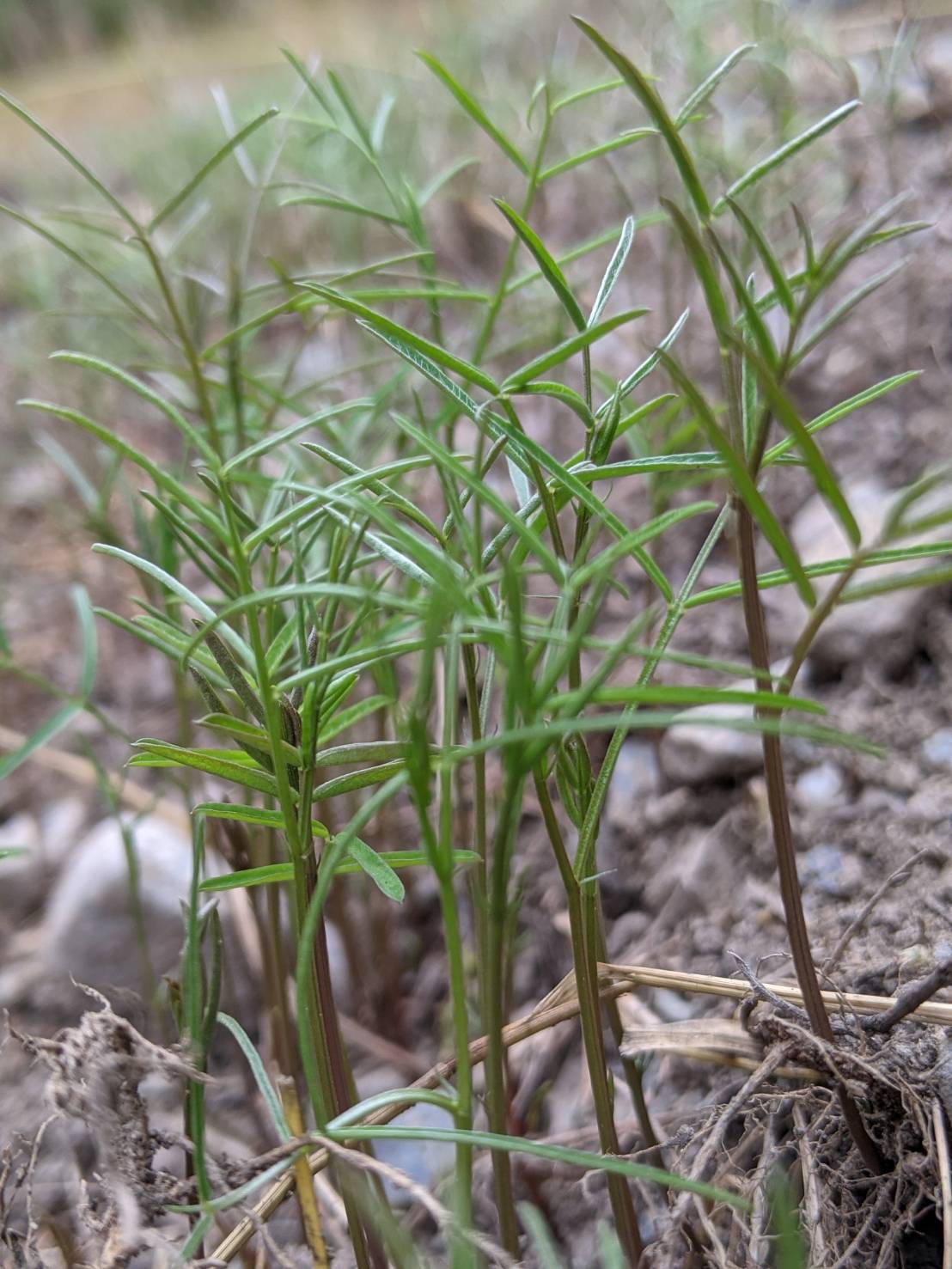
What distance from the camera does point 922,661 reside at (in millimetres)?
744

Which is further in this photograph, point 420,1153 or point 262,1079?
point 420,1153

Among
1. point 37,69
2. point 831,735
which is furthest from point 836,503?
point 37,69

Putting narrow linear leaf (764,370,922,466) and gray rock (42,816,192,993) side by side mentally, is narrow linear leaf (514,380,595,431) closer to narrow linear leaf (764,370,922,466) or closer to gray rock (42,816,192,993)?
narrow linear leaf (764,370,922,466)

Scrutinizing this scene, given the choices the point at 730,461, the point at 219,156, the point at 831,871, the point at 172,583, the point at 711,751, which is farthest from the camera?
the point at 711,751

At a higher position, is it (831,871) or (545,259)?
(545,259)

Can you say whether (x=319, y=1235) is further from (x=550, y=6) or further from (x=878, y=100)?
(x=550, y=6)

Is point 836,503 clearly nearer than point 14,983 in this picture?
Yes

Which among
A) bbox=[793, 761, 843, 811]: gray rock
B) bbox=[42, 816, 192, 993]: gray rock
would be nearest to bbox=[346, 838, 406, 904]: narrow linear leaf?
bbox=[793, 761, 843, 811]: gray rock

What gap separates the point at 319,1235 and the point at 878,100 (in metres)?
A: 1.31

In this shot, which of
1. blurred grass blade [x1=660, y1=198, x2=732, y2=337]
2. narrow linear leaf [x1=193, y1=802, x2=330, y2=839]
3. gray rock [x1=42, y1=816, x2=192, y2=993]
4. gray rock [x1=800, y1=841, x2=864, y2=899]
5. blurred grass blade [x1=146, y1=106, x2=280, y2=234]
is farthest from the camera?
gray rock [x1=42, y1=816, x2=192, y2=993]

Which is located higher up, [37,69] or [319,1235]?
[37,69]

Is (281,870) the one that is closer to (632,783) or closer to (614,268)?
(614,268)

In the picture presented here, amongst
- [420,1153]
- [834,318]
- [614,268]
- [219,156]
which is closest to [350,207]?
[219,156]

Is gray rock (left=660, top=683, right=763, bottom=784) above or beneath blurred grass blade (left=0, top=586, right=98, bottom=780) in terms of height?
beneath
